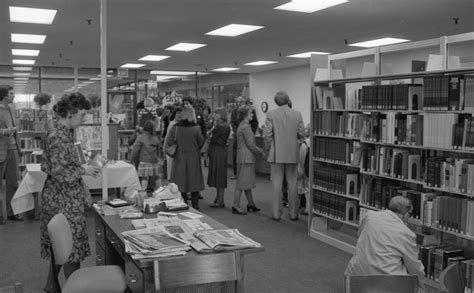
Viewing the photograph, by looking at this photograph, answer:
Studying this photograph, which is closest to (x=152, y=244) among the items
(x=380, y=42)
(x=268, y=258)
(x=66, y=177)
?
(x=66, y=177)

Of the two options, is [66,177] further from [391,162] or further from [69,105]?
[391,162]

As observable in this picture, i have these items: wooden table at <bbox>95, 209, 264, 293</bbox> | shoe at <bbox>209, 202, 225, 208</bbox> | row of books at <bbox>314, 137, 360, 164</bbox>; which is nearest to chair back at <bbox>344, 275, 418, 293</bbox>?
wooden table at <bbox>95, 209, 264, 293</bbox>

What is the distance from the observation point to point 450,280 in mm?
2273

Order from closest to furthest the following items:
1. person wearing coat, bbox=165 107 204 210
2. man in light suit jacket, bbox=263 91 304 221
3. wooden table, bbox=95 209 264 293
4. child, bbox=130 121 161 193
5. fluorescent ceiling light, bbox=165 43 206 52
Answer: wooden table, bbox=95 209 264 293 < man in light suit jacket, bbox=263 91 304 221 < person wearing coat, bbox=165 107 204 210 < child, bbox=130 121 161 193 < fluorescent ceiling light, bbox=165 43 206 52

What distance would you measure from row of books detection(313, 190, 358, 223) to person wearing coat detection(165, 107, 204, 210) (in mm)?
1822

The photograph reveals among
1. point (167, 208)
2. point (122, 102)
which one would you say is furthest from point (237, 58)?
point (167, 208)

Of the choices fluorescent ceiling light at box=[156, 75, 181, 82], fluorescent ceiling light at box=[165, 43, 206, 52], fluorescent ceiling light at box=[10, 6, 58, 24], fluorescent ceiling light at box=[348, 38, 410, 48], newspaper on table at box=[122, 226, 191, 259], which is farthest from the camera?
fluorescent ceiling light at box=[156, 75, 181, 82]

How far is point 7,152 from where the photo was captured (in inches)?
261

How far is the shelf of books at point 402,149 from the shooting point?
4195 millimetres

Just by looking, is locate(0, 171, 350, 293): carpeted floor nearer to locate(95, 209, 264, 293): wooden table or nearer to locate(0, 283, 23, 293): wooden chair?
locate(95, 209, 264, 293): wooden table

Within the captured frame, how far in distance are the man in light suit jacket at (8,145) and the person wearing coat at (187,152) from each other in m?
2.09

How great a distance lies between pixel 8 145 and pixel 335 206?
4.39 meters

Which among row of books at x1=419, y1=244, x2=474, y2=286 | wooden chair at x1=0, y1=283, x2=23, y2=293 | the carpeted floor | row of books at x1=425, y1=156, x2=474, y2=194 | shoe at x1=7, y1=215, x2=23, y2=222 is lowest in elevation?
the carpeted floor

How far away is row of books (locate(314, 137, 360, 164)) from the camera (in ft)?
18.5
